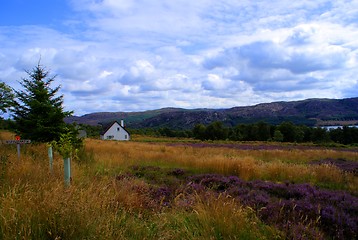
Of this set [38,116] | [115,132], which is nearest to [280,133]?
[115,132]

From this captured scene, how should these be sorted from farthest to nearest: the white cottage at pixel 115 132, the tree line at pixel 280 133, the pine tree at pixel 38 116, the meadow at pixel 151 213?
the white cottage at pixel 115 132 < the tree line at pixel 280 133 < the pine tree at pixel 38 116 < the meadow at pixel 151 213

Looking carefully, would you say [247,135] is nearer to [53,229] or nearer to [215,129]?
[215,129]

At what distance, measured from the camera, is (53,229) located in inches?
148

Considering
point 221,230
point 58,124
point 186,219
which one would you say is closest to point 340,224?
point 221,230

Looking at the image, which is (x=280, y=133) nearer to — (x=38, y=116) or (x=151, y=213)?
(x=38, y=116)

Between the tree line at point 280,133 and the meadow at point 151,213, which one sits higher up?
the meadow at point 151,213

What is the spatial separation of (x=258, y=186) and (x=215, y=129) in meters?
75.6

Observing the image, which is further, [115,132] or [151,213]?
[115,132]

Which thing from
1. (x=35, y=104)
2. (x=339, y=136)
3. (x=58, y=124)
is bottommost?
(x=339, y=136)

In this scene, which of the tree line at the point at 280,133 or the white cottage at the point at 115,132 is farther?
the white cottage at the point at 115,132

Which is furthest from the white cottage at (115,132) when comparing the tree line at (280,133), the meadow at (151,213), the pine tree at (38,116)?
the meadow at (151,213)

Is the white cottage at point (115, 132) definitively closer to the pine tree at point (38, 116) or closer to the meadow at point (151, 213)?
the pine tree at point (38, 116)

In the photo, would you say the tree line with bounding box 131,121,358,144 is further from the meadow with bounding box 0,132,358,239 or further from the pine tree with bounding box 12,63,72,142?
the meadow with bounding box 0,132,358,239

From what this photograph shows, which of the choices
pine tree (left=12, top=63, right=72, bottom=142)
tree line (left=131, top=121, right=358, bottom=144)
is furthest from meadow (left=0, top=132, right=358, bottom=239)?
tree line (left=131, top=121, right=358, bottom=144)
